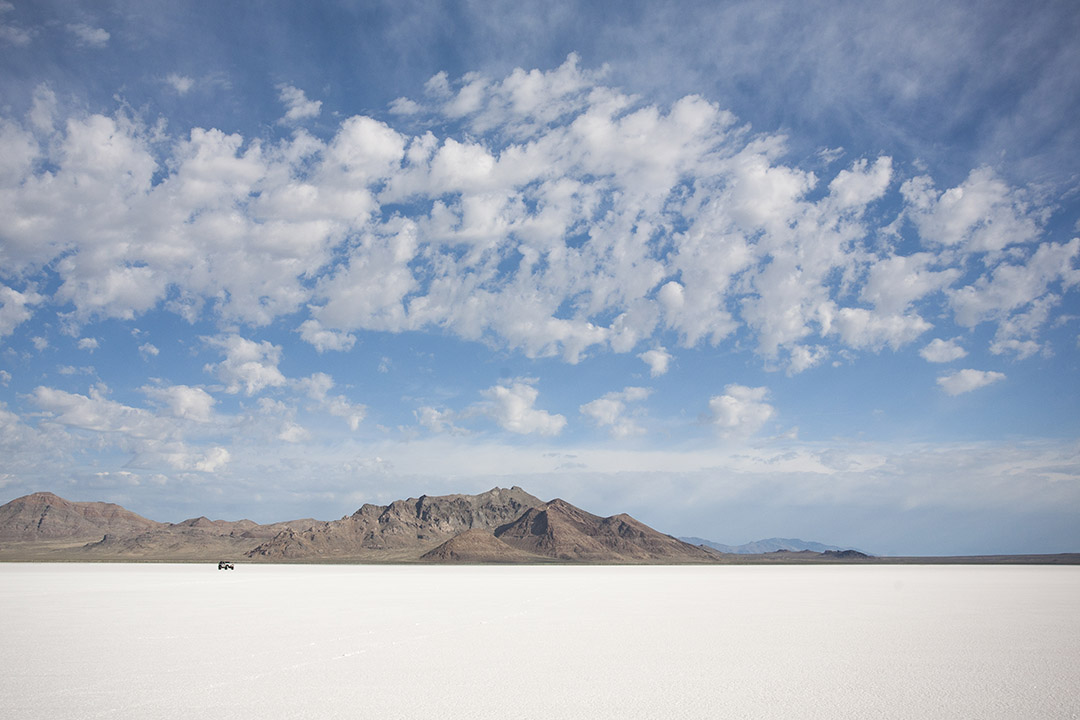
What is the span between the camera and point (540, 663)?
520 inches

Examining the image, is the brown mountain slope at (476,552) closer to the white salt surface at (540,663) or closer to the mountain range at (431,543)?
the mountain range at (431,543)

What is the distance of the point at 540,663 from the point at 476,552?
448 feet

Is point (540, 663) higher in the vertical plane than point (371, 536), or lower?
lower

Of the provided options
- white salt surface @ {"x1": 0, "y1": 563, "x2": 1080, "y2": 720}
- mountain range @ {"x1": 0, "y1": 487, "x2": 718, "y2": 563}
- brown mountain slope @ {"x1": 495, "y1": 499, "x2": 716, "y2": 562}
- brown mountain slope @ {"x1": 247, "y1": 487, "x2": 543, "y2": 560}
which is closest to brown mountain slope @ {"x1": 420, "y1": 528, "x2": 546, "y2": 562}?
mountain range @ {"x1": 0, "y1": 487, "x2": 718, "y2": 563}

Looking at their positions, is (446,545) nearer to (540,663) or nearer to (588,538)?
(588,538)

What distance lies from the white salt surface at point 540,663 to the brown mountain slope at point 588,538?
442ft

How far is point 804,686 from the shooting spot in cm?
1107

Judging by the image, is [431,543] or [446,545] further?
[431,543]

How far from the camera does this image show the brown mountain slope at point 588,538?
157m

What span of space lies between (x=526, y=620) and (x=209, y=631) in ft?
29.2

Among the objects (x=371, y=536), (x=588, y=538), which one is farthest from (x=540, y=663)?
(x=371, y=536)

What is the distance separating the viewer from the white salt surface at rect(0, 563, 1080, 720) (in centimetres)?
971

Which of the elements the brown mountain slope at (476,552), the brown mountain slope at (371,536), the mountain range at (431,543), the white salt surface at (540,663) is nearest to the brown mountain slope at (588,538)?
the mountain range at (431,543)

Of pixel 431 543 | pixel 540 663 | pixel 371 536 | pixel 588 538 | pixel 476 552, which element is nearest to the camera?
pixel 540 663
